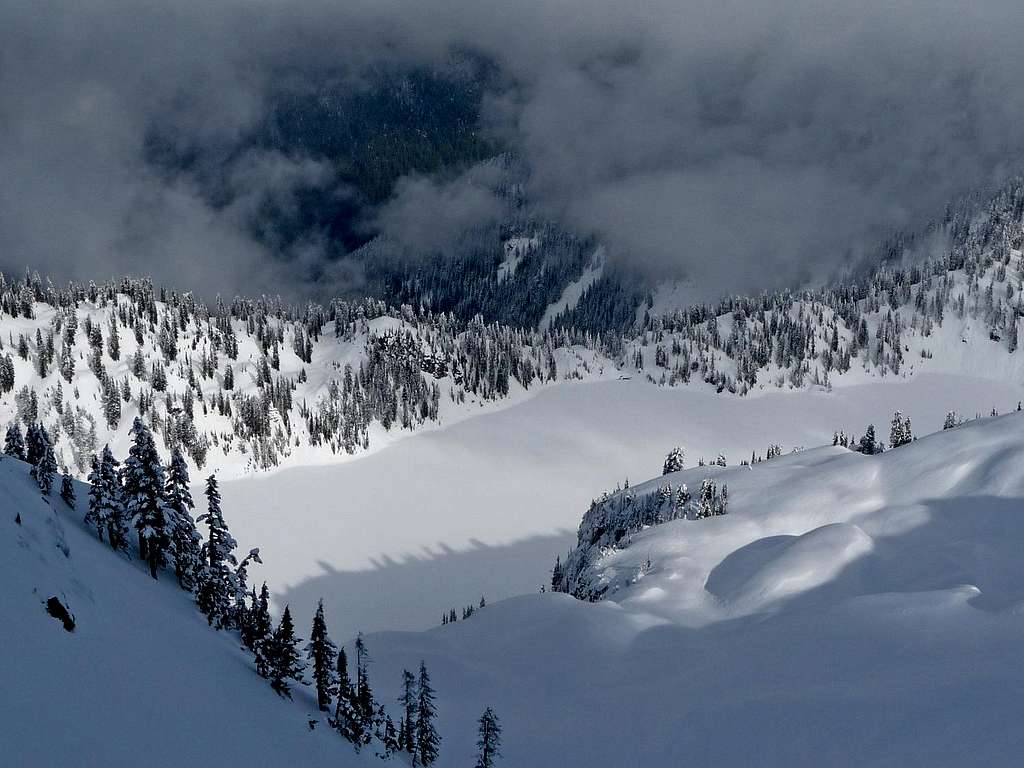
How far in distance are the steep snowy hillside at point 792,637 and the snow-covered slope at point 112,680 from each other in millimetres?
19782

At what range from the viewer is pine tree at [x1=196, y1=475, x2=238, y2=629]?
1948 inches

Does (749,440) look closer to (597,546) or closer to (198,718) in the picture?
(597,546)

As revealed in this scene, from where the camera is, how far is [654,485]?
A: 4230 inches

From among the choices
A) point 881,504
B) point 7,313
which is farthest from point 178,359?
point 881,504

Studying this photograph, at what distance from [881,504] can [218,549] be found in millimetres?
74696

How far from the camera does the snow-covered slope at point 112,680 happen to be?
19547 millimetres

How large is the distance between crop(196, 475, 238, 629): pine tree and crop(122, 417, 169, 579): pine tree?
130 inches

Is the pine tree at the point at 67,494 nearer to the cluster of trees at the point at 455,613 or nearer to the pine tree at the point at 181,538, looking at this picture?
the pine tree at the point at 181,538

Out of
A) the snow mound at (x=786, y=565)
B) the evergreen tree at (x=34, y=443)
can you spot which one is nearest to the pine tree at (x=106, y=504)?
the evergreen tree at (x=34, y=443)

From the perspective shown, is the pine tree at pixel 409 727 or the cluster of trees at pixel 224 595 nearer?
the cluster of trees at pixel 224 595

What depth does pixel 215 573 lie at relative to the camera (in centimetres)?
5131

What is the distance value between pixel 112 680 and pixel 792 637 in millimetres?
45640

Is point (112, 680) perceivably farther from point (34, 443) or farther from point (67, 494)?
point (34, 443)


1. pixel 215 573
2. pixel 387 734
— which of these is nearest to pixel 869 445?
pixel 387 734
